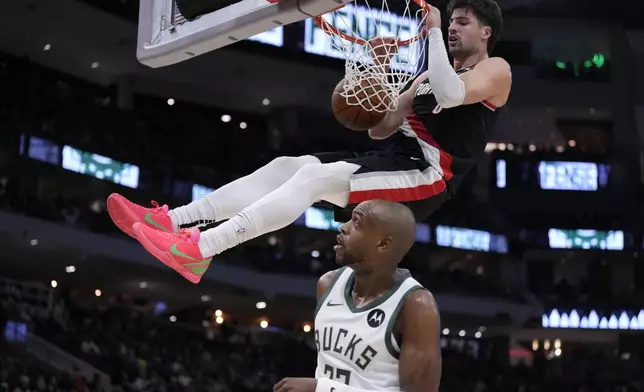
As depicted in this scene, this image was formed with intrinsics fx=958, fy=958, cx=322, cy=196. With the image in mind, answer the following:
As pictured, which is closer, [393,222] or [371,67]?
[393,222]

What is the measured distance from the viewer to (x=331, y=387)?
357 centimetres

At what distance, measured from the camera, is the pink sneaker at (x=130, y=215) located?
412cm

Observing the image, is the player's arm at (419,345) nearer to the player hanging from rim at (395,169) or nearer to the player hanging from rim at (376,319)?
the player hanging from rim at (376,319)

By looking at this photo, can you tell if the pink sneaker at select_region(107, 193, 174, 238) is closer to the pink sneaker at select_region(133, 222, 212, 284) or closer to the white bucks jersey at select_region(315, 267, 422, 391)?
the pink sneaker at select_region(133, 222, 212, 284)

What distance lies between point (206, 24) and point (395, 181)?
3.69 feet

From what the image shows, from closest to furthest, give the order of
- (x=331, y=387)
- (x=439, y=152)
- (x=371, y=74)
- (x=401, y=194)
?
(x=331, y=387), (x=371, y=74), (x=401, y=194), (x=439, y=152)

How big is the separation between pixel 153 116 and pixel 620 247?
10.7 metres

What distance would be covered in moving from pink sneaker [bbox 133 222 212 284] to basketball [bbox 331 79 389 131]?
897 millimetres

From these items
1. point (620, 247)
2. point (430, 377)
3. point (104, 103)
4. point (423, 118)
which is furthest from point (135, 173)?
point (430, 377)

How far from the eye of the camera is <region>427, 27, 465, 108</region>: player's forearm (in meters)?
4.22

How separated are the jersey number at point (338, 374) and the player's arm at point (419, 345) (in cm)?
23

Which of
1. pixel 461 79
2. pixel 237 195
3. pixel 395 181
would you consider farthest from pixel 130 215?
pixel 461 79

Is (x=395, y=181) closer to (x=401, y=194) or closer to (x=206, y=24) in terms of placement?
(x=401, y=194)

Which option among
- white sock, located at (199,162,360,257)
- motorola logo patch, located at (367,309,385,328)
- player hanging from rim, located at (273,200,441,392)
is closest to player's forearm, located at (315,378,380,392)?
player hanging from rim, located at (273,200,441,392)
